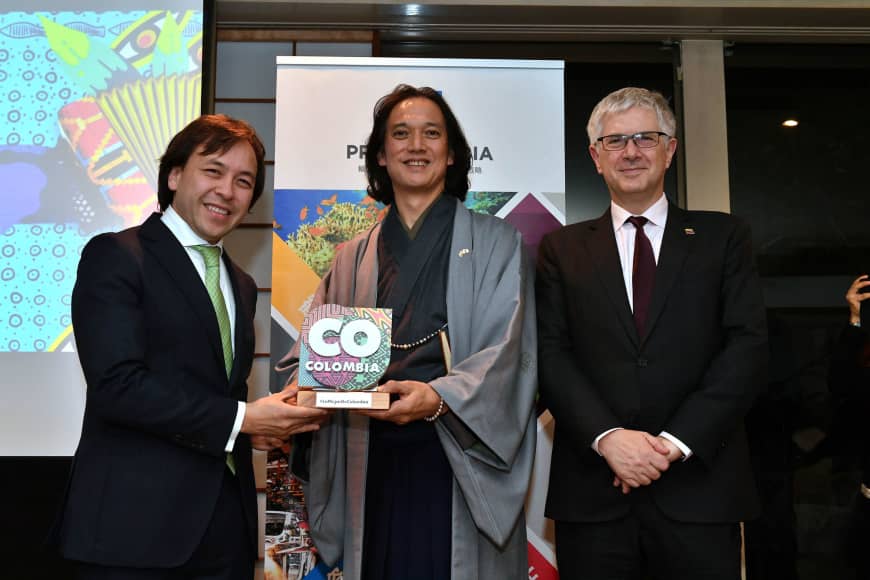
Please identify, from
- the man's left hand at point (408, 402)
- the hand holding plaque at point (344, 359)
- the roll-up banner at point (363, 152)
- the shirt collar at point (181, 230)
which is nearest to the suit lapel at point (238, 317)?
the shirt collar at point (181, 230)

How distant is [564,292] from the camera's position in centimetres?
229

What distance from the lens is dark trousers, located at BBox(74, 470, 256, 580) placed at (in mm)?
1844

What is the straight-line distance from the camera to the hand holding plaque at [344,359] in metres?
1.87

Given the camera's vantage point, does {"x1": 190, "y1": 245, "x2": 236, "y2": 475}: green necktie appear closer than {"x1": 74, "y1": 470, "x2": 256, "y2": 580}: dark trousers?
No

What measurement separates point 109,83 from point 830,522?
3.79 metres

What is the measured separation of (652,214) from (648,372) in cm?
50

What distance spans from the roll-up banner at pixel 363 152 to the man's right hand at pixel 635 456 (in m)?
1.00

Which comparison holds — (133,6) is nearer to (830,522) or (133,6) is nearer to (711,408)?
(711,408)

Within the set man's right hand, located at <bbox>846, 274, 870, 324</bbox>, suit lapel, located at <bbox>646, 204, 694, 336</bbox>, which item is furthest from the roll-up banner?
man's right hand, located at <bbox>846, 274, 870, 324</bbox>

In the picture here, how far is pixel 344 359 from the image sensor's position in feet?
6.20

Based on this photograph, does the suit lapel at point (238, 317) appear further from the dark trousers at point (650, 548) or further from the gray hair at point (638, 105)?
the gray hair at point (638, 105)

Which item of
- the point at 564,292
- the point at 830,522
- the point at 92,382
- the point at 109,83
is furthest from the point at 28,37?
the point at 830,522

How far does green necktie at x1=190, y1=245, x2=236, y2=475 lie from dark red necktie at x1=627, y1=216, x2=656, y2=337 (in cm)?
111

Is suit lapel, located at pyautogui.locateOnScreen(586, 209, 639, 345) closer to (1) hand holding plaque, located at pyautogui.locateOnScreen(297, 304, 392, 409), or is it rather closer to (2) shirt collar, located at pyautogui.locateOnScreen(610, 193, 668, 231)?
(2) shirt collar, located at pyautogui.locateOnScreen(610, 193, 668, 231)
